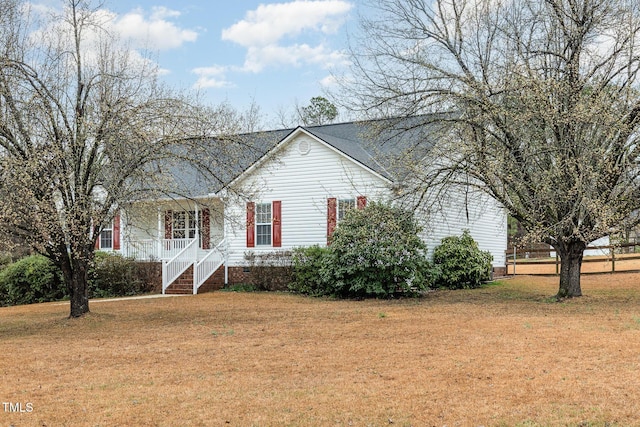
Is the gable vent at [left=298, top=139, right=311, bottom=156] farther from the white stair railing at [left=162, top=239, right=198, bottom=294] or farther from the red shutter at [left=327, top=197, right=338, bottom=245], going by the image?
the white stair railing at [left=162, top=239, right=198, bottom=294]

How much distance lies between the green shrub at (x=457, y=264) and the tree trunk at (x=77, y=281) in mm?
10902

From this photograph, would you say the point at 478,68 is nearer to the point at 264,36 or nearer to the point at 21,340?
the point at 21,340

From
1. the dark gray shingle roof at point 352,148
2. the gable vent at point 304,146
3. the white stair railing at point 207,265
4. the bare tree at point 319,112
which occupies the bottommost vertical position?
the white stair railing at point 207,265

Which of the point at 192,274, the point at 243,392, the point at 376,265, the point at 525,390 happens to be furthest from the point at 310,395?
the point at 192,274

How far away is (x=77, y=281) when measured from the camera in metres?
14.8

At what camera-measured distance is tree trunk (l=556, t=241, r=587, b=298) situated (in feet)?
54.8

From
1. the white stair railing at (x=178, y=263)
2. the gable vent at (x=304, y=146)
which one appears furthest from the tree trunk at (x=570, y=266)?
the white stair railing at (x=178, y=263)

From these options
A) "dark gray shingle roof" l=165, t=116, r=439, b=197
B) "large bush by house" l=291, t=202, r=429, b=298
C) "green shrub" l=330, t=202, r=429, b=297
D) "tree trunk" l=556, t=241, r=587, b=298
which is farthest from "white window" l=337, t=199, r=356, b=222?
"tree trunk" l=556, t=241, r=587, b=298

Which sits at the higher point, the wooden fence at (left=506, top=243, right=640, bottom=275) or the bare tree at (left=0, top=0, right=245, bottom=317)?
the bare tree at (left=0, top=0, right=245, bottom=317)

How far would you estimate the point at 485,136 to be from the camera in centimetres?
1616

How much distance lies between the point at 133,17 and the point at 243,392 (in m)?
11.7

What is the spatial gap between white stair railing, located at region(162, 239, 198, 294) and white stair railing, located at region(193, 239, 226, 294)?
0.33 meters

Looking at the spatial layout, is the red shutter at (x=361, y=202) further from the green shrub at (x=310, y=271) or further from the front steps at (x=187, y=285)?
the front steps at (x=187, y=285)

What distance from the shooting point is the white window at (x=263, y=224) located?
23078 mm
